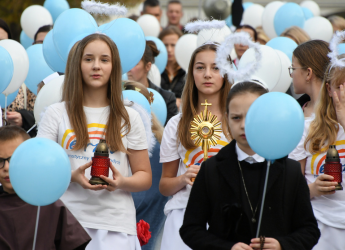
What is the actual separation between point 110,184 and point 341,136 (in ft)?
5.41

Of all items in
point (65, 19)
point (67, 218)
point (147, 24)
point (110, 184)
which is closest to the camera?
point (67, 218)

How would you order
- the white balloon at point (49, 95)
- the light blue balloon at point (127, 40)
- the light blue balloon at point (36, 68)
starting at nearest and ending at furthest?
the white balloon at point (49, 95) < the light blue balloon at point (127, 40) < the light blue balloon at point (36, 68)

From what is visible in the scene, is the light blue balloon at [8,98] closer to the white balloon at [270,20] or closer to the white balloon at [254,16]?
the white balloon at [270,20]

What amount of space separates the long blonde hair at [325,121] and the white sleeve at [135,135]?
1.16 meters

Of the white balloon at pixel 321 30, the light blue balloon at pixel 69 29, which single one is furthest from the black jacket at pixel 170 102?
the white balloon at pixel 321 30

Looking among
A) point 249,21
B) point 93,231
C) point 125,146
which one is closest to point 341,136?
point 125,146

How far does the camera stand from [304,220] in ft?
8.39

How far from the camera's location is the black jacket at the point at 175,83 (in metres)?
7.37

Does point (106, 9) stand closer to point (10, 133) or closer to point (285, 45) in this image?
point (10, 133)

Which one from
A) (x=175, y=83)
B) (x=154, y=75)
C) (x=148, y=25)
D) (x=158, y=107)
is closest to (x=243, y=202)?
(x=158, y=107)

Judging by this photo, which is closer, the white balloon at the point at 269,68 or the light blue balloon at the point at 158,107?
the white balloon at the point at 269,68

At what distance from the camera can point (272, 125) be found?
2.44 meters

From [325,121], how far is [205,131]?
88cm

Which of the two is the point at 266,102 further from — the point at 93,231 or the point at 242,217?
the point at 93,231
